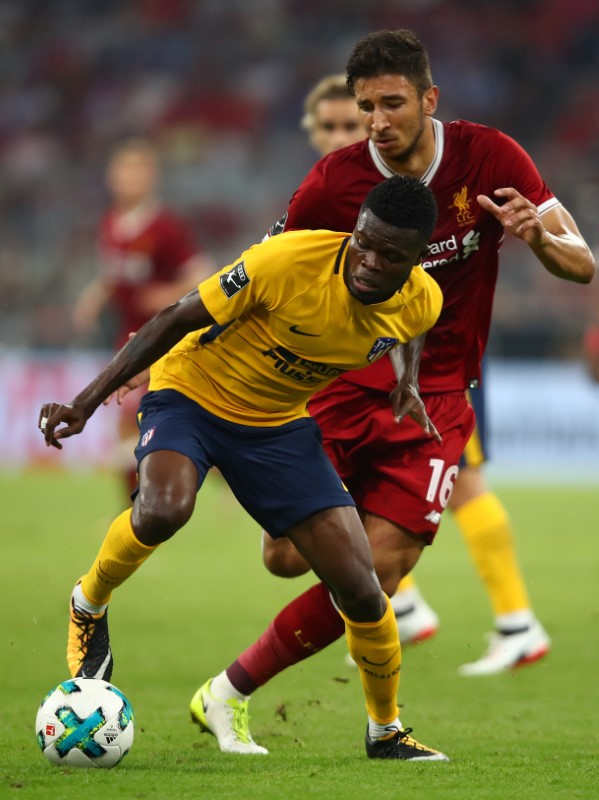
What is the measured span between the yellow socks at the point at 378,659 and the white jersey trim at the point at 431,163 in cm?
151

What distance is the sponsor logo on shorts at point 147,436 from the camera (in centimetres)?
441

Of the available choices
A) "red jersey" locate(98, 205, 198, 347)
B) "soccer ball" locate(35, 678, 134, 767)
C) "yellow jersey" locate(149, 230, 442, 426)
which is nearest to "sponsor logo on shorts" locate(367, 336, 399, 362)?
"yellow jersey" locate(149, 230, 442, 426)

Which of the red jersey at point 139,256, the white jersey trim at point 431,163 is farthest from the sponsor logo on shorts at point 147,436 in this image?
the red jersey at point 139,256

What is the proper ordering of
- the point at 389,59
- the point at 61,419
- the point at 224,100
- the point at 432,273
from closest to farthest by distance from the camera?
the point at 61,419, the point at 389,59, the point at 432,273, the point at 224,100

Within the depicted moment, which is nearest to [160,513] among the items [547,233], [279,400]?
[279,400]

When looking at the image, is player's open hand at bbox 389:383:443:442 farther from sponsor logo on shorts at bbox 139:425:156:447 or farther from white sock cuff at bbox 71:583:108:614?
white sock cuff at bbox 71:583:108:614

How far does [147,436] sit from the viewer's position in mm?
4430

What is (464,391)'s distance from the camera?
5184 millimetres

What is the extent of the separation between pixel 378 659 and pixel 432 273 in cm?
145

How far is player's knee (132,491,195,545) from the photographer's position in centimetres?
418

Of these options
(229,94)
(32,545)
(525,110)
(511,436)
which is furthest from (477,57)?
(32,545)

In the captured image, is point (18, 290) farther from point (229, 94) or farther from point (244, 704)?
point (244, 704)

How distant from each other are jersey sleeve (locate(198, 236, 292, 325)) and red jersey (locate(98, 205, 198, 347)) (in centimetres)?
630

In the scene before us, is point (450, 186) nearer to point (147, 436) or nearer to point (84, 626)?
point (147, 436)
